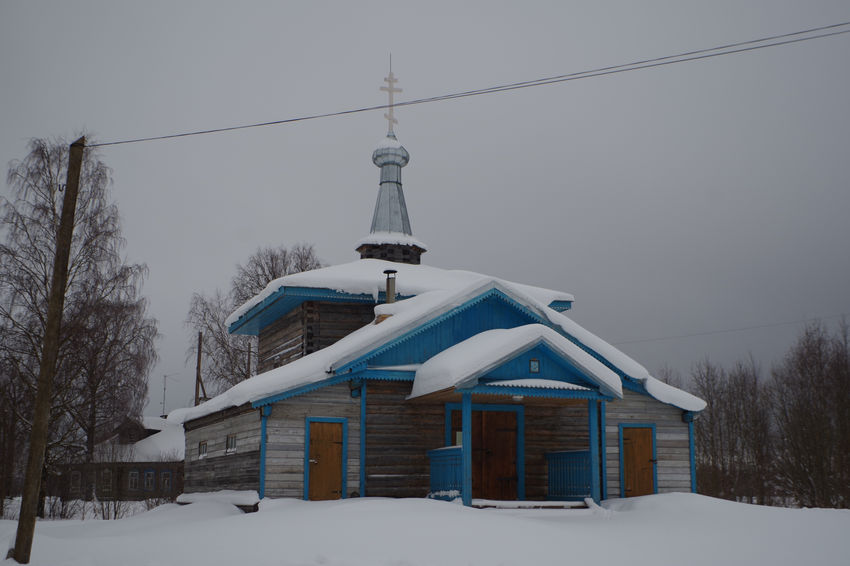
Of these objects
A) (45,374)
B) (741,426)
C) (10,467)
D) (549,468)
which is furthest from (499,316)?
(741,426)

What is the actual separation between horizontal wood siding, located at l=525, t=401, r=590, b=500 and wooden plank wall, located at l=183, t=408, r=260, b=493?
20.0ft

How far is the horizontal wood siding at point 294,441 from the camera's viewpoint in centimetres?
1630

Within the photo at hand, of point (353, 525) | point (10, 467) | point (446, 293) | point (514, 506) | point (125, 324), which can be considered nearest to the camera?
point (353, 525)

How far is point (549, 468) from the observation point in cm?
1867

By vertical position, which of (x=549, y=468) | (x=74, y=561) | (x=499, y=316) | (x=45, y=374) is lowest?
Result: (x=74, y=561)

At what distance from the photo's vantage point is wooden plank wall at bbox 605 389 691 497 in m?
19.4

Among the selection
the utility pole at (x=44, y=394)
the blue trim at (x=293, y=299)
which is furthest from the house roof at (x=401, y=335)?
the utility pole at (x=44, y=394)

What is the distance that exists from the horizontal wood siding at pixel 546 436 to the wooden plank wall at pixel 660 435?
71 centimetres

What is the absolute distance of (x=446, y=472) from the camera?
1656cm

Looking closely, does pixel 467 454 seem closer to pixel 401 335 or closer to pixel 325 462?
pixel 401 335

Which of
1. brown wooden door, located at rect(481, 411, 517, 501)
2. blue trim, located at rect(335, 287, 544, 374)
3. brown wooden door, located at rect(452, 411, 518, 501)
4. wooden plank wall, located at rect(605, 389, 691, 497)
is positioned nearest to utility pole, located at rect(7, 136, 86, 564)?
blue trim, located at rect(335, 287, 544, 374)

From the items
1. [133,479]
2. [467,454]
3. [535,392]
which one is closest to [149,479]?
[133,479]

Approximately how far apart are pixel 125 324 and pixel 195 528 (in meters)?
18.3

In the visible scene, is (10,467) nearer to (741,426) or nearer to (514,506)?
(514,506)
